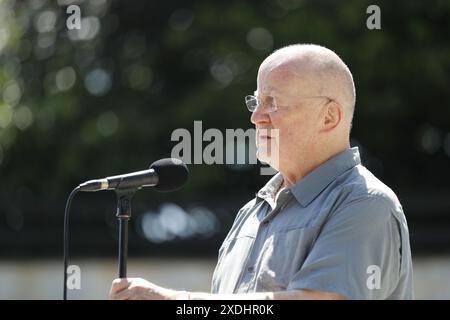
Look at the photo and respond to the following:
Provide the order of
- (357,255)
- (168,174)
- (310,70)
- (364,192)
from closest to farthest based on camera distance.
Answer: (357,255) < (364,192) < (310,70) < (168,174)

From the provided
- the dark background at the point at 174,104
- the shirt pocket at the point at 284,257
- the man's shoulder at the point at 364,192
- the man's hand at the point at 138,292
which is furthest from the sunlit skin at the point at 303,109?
the dark background at the point at 174,104

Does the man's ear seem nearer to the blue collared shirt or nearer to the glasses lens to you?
the blue collared shirt

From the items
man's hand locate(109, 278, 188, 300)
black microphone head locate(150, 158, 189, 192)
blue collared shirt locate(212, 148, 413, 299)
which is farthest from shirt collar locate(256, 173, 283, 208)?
man's hand locate(109, 278, 188, 300)

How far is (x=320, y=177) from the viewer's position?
3.30 metres

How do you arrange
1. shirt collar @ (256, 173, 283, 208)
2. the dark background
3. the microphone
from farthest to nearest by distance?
the dark background → shirt collar @ (256, 173, 283, 208) → the microphone

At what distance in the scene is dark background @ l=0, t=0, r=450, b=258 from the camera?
954 centimetres

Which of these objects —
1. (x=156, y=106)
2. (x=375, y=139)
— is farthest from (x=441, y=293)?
(x=156, y=106)

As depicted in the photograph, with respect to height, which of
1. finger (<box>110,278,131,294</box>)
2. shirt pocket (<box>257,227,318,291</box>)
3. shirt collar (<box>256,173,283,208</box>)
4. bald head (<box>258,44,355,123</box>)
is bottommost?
Answer: finger (<box>110,278,131,294</box>)

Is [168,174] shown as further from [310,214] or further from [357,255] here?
[357,255]

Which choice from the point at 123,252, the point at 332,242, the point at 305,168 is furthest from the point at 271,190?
the point at 123,252

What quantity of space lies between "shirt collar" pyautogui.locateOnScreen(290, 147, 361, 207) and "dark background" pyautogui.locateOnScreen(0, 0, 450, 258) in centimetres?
585

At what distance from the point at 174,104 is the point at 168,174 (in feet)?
22.9

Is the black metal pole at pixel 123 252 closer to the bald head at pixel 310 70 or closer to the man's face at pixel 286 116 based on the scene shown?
the man's face at pixel 286 116

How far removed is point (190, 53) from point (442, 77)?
271 cm
